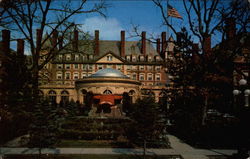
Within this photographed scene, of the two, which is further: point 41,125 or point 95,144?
point 95,144

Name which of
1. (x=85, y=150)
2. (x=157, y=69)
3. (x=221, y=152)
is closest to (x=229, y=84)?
(x=221, y=152)

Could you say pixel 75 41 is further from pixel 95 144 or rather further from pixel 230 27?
pixel 230 27

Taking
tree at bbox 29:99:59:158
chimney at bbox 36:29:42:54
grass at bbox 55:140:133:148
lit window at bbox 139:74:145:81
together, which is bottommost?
grass at bbox 55:140:133:148

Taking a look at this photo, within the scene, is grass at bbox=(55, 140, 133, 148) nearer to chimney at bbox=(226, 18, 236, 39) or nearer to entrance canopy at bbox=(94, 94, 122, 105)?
chimney at bbox=(226, 18, 236, 39)

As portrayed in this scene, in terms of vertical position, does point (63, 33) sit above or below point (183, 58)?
above

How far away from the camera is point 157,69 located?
229 feet

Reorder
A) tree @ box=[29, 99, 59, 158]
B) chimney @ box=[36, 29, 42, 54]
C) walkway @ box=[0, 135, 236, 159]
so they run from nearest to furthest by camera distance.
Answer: tree @ box=[29, 99, 59, 158] < walkway @ box=[0, 135, 236, 159] < chimney @ box=[36, 29, 42, 54]

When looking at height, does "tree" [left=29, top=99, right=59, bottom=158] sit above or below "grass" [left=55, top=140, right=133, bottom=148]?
above

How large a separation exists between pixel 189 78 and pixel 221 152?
487cm

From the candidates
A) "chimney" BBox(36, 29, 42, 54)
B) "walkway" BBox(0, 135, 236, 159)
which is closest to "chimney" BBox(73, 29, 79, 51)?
"chimney" BBox(36, 29, 42, 54)

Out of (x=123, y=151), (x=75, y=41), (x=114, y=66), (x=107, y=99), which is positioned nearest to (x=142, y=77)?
(x=114, y=66)

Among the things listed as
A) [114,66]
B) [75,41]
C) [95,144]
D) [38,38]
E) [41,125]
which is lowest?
[95,144]

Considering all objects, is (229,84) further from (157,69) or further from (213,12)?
(157,69)

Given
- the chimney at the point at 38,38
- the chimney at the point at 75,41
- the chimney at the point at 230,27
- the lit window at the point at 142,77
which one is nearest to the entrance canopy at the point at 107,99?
the chimney at the point at 75,41
